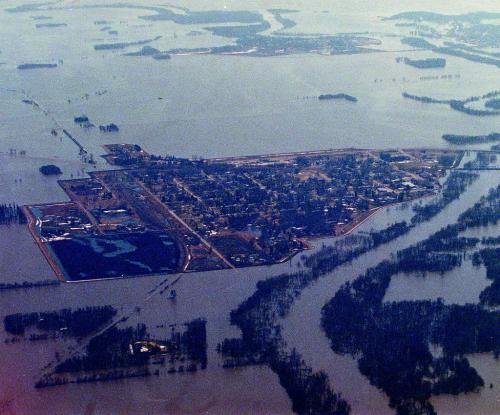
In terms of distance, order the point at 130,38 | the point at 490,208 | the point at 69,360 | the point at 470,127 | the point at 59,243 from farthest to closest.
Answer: the point at 130,38
the point at 470,127
the point at 490,208
the point at 59,243
the point at 69,360

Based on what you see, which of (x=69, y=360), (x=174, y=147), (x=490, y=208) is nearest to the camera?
(x=69, y=360)

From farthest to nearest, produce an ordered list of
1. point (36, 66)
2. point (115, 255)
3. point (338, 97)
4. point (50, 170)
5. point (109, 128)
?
point (36, 66)
point (338, 97)
point (109, 128)
point (50, 170)
point (115, 255)

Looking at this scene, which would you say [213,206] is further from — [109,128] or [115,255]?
[109,128]

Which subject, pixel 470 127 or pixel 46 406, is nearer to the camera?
pixel 46 406

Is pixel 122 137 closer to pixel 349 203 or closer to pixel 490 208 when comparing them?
pixel 349 203

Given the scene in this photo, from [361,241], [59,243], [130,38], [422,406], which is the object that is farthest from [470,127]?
[130,38]

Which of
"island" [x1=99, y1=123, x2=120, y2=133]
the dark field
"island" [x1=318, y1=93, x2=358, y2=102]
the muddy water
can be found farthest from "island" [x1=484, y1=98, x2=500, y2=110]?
the dark field

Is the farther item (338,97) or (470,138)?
(338,97)

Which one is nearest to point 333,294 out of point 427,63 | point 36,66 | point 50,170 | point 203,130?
point 50,170
